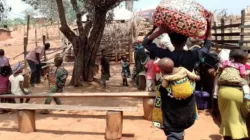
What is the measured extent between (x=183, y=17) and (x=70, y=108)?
325 cm

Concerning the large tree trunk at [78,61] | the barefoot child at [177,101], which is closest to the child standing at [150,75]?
the large tree trunk at [78,61]

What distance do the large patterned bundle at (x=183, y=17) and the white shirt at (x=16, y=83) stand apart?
190 inches

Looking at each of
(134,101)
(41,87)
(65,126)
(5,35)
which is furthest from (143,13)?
(65,126)

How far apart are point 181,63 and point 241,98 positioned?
55.0 inches

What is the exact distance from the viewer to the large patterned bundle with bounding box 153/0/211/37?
2.88 m

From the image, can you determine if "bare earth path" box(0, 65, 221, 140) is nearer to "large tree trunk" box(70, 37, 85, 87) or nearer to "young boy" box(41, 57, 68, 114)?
"young boy" box(41, 57, 68, 114)

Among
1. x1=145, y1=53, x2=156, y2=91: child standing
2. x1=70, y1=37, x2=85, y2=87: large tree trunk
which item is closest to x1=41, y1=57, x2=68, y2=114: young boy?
x1=145, y1=53, x2=156, y2=91: child standing

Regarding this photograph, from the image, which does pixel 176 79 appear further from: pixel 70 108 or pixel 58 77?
pixel 58 77

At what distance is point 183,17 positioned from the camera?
2873 mm

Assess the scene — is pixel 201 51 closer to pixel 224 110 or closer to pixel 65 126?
pixel 224 110

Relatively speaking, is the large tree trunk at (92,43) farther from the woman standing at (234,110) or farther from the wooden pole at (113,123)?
the woman standing at (234,110)

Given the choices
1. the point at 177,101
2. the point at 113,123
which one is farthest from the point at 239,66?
the point at 113,123

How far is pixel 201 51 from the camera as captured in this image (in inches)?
121

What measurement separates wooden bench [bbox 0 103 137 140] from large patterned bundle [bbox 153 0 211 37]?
2405 mm
